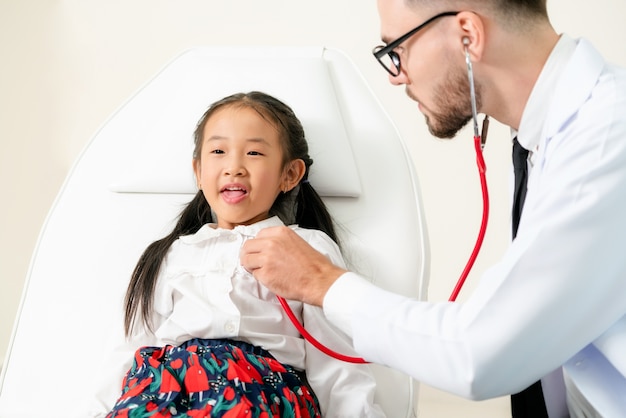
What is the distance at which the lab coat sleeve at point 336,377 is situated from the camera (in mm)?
1412

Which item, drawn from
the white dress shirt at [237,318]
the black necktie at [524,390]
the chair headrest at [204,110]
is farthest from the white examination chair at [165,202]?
the black necktie at [524,390]

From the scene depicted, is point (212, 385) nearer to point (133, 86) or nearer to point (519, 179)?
point (519, 179)

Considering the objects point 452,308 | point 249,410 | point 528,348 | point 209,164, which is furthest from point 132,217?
point 528,348

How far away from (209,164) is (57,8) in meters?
1.65

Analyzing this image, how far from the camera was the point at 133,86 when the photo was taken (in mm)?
2893

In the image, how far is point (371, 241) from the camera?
5.63 feet

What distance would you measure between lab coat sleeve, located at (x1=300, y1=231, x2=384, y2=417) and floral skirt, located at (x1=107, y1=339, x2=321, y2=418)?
31 millimetres

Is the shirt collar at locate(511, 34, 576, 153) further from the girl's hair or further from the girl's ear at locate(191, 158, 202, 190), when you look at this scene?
the girl's ear at locate(191, 158, 202, 190)

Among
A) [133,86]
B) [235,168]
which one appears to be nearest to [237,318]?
[235,168]

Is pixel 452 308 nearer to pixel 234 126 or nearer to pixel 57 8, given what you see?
pixel 234 126

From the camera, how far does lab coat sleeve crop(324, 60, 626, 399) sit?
99 centimetres

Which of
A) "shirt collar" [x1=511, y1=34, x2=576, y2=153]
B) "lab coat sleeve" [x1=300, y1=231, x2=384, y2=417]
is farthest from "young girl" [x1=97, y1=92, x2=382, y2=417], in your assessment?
"shirt collar" [x1=511, y1=34, x2=576, y2=153]

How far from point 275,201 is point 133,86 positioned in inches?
52.5

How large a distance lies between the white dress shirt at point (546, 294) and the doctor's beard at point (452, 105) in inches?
10.1
